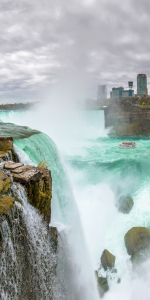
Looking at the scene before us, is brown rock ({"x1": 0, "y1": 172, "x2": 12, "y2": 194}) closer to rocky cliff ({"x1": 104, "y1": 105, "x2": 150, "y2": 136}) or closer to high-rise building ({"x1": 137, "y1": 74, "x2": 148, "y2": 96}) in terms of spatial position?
rocky cliff ({"x1": 104, "y1": 105, "x2": 150, "y2": 136})

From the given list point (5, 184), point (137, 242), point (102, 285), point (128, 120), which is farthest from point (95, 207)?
point (128, 120)

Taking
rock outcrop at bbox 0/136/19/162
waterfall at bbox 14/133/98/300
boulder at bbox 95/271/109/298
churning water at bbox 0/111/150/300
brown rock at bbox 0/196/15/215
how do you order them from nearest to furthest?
1. brown rock at bbox 0/196/15/215
2. waterfall at bbox 14/133/98/300
3. rock outcrop at bbox 0/136/19/162
4. churning water at bbox 0/111/150/300
5. boulder at bbox 95/271/109/298

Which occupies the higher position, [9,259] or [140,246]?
[9,259]

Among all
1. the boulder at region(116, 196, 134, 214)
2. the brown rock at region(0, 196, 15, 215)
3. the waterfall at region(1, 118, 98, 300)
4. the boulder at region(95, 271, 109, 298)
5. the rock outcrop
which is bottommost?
the boulder at region(95, 271, 109, 298)

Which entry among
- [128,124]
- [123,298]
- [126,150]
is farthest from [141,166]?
[128,124]

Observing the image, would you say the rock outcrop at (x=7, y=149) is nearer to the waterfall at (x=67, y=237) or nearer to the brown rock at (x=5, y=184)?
the waterfall at (x=67, y=237)

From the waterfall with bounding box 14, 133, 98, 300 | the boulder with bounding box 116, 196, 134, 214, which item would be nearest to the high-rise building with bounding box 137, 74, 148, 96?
the boulder with bounding box 116, 196, 134, 214

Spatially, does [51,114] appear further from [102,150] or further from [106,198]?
[106,198]
